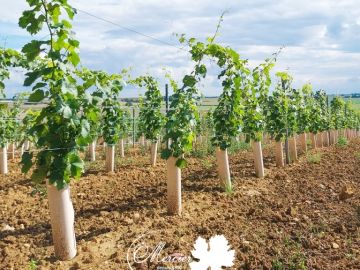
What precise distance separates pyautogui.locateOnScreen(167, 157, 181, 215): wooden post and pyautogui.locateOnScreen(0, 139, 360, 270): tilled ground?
17 cm

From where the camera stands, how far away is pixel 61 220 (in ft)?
14.2

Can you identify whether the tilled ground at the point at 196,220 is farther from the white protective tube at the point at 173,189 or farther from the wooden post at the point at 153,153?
the wooden post at the point at 153,153

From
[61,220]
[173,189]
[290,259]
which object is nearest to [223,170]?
[173,189]

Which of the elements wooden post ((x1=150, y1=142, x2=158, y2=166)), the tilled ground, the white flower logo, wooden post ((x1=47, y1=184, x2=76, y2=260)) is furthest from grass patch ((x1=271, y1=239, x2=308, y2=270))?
wooden post ((x1=150, y1=142, x2=158, y2=166))

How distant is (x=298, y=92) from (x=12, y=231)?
959 centimetres

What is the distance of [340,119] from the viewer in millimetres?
22016

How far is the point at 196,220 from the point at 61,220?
79.4 inches

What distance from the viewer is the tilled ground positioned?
4352 millimetres

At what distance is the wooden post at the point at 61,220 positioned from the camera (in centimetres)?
430

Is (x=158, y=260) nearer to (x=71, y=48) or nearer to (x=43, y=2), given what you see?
(x=71, y=48)

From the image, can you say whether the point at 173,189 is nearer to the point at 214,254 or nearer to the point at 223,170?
the point at 223,170

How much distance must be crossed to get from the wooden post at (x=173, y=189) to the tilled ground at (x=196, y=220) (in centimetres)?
17

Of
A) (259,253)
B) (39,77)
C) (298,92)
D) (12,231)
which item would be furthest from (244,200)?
(298,92)

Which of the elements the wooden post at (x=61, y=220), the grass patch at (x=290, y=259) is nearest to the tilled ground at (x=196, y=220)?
the grass patch at (x=290, y=259)
